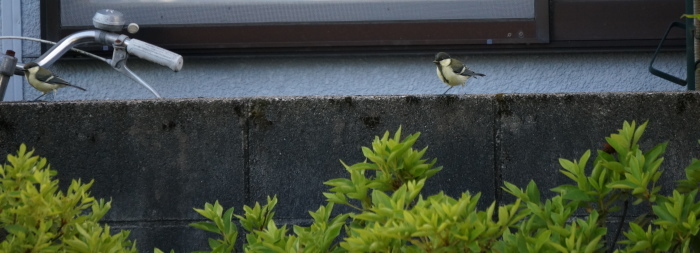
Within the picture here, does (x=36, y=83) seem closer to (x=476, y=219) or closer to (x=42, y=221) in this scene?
(x=42, y=221)

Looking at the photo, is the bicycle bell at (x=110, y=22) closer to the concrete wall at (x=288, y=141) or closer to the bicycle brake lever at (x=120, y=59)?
the bicycle brake lever at (x=120, y=59)

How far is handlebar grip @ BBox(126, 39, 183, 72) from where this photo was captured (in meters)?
3.79

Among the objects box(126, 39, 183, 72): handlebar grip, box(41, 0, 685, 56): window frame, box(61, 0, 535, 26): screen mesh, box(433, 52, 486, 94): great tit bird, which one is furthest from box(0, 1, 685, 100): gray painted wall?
box(126, 39, 183, 72): handlebar grip

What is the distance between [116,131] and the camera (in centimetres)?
337

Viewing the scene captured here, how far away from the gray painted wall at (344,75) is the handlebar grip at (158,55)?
0.97 metres

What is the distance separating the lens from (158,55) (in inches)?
149

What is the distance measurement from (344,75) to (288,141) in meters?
1.49

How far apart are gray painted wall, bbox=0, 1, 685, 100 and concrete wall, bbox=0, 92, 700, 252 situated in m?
1.46

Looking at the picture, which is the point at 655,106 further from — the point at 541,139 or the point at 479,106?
the point at 479,106

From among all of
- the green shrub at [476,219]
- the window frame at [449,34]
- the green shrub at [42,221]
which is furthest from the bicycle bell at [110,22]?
the green shrub at [476,219]

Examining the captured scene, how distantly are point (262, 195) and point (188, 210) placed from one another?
280mm

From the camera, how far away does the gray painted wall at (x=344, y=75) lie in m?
4.78

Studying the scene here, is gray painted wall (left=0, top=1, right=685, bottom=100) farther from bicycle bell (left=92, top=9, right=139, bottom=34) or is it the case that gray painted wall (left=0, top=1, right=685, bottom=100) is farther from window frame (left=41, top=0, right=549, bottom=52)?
bicycle bell (left=92, top=9, right=139, bottom=34)

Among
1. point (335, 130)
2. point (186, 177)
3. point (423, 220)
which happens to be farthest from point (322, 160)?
point (423, 220)
